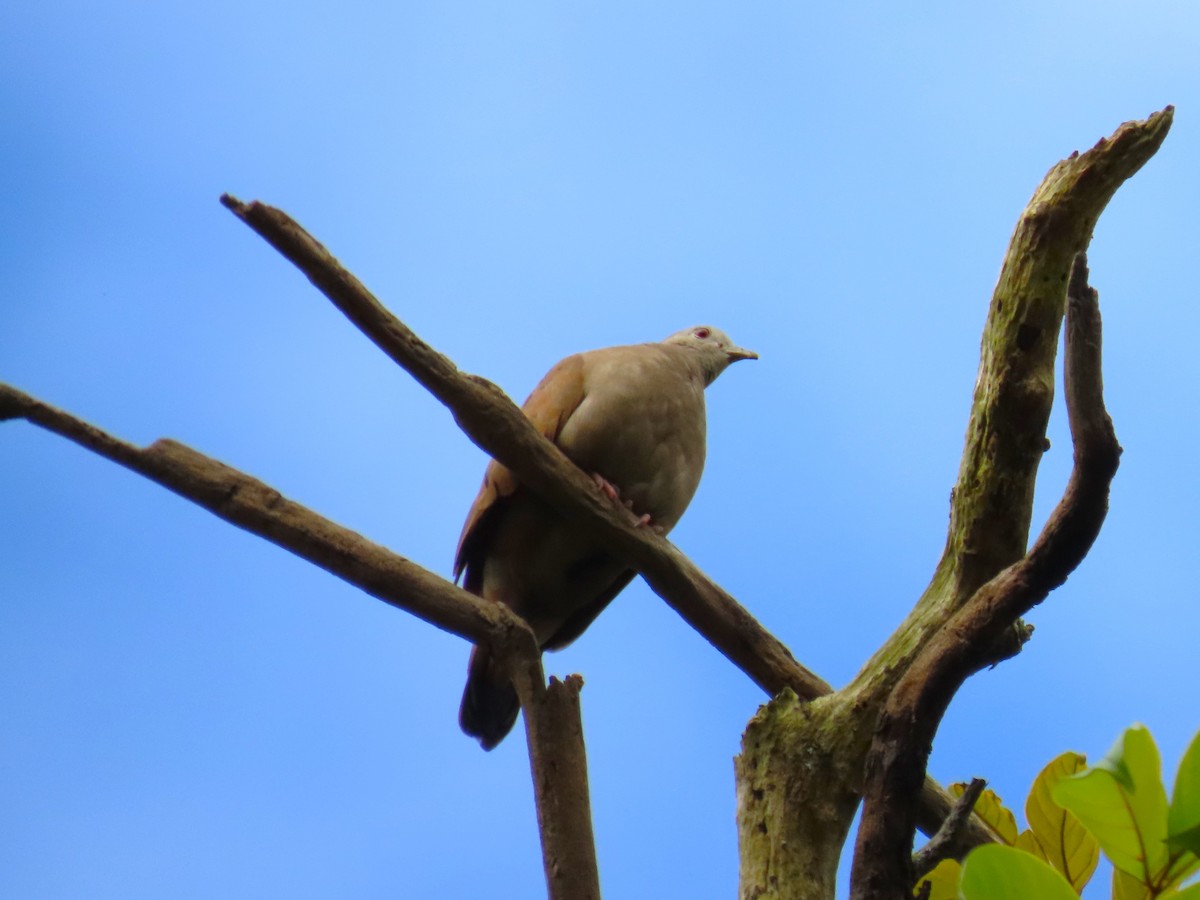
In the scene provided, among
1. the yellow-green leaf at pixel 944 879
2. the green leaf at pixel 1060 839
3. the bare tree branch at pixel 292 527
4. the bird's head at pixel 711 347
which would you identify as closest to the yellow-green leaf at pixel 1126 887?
Result: the green leaf at pixel 1060 839

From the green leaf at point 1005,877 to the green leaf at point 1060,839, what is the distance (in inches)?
43.5

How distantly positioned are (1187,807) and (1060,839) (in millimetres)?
1237

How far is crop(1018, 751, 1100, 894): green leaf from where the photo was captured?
7.89 feet

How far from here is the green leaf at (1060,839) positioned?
2404 mm

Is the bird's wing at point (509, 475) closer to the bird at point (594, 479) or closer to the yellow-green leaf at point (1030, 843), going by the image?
the bird at point (594, 479)

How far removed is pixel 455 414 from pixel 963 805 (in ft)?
6.04

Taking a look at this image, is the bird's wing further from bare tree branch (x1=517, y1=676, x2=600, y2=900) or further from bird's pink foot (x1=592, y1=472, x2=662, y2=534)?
bare tree branch (x1=517, y1=676, x2=600, y2=900)

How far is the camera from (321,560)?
3.24 m

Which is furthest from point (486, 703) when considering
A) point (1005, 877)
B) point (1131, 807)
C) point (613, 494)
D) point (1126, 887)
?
point (1005, 877)

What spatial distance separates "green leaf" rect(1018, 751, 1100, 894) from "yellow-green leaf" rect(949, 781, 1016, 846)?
0.22 metres

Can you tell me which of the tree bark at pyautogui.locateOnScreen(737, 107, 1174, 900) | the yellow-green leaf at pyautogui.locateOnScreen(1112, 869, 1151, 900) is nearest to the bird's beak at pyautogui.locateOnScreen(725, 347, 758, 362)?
the tree bark at pyautogui.locateOnScreen(737, 107, 1174, 900)

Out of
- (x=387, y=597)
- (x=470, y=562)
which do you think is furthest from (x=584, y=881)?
(x=470, y=562)

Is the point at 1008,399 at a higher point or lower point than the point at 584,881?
higher

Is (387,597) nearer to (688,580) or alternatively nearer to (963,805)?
(688,580)
